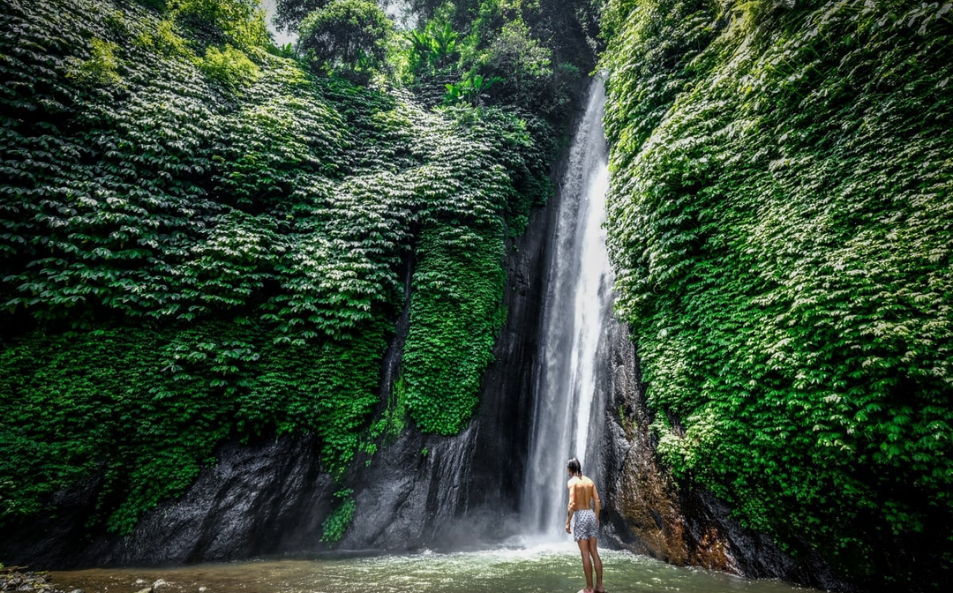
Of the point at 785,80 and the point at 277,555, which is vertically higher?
the point at 785,80

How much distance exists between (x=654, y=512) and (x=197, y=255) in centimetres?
1144

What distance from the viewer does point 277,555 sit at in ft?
25.4

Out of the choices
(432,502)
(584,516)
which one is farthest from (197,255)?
(584,516)

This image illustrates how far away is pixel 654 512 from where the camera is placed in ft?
24.4

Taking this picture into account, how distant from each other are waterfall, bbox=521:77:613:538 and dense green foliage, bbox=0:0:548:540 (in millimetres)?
2264

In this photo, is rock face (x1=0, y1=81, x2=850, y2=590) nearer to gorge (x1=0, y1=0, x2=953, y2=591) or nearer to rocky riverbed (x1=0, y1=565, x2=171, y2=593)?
gorge (x1=0, y1=0, x2=953, y2=591)

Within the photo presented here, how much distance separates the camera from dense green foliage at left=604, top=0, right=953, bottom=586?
14.6 ft

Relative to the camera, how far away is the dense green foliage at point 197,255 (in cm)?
738

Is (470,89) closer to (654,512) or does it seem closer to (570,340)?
(570,340)

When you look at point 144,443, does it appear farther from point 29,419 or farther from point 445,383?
point 445,383

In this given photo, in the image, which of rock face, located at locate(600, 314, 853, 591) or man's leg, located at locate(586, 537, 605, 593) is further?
rock face, located at locate(600, 314, 853, 591)

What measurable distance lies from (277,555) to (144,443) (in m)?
3.51

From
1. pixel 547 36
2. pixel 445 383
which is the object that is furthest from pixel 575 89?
pixel 445 383

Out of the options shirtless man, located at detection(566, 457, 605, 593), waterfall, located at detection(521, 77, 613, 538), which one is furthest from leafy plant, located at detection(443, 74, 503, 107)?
shirtless man, located at detection(566, 457, 605, 593)
